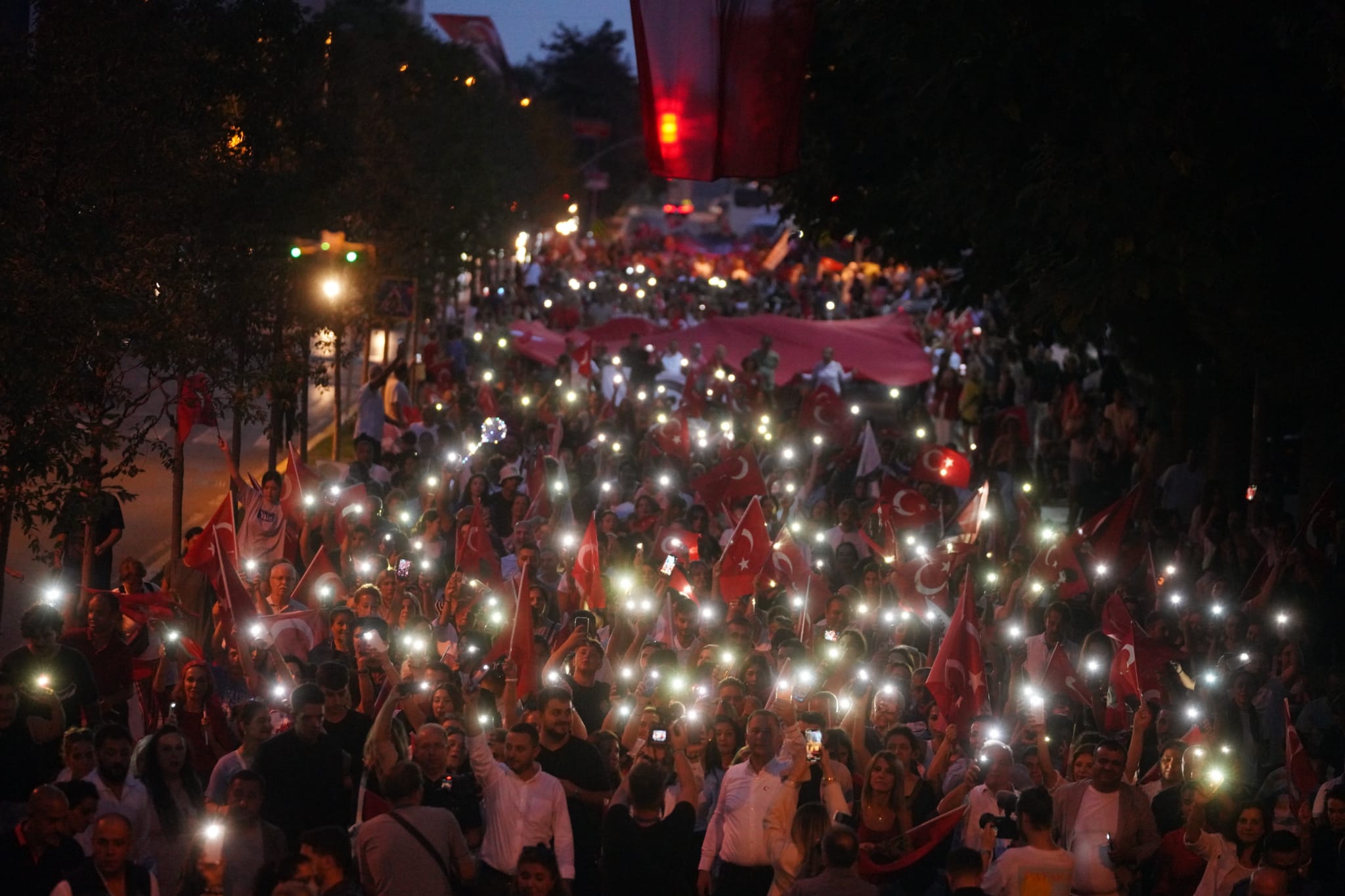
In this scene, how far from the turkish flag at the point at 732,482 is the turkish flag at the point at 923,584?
384cm

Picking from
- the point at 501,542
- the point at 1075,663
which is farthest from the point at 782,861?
the point at 501,542

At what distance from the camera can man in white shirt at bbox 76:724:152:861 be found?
817 cm

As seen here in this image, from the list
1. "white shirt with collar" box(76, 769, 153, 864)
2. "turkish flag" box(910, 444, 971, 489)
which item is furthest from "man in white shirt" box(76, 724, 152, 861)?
"turkish flag" box(910, 444, 971, 489)

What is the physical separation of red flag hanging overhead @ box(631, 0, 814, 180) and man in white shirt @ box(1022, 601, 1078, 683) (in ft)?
11.3

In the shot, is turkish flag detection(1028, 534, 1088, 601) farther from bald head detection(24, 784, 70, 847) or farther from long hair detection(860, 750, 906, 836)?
bald head detection(24, 784, 70, 847)

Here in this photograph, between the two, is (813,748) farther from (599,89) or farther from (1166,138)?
(599,89)

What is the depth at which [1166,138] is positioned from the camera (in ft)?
40.9

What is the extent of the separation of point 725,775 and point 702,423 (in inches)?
606

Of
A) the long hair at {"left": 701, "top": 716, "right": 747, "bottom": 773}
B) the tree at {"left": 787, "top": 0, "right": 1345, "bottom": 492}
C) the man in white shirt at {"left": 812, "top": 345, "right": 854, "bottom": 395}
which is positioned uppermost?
the tree at {"left": 787, "top": 0, "right": 1345, "bottom": 492}

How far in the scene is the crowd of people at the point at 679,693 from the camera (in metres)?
8.12

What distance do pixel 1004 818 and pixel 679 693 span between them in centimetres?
288

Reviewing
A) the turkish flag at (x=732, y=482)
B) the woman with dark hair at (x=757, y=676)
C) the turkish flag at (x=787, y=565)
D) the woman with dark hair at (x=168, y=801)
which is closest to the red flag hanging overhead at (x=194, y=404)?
the turkish flag at (x=787, y=565)

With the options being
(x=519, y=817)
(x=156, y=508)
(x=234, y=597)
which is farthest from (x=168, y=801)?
(x=156, y=508)

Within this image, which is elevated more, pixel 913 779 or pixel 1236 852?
pixel 1236 852
